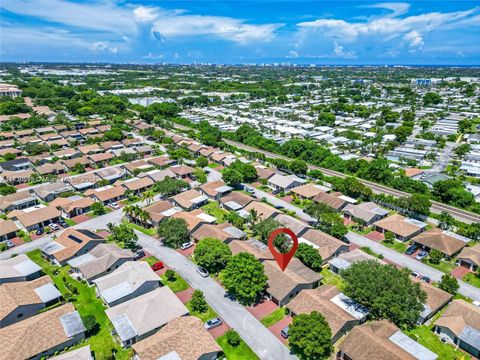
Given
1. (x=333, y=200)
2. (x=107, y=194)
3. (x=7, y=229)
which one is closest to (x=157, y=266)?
(x=7, y=229)

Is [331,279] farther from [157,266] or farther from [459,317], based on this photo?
[157,266]

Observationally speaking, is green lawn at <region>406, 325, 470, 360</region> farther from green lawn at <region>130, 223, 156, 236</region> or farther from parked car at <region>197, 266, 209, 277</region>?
green lawn at <region>130, 223, 156, 236</region>

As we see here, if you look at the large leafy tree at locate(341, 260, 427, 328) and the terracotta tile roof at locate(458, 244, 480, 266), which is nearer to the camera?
the large leafy tree at locate(341, 260, 427, 328)

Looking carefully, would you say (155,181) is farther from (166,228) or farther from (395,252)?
(395,252)

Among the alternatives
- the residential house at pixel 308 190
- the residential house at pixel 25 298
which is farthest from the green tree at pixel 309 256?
the residential house at pixel 25 298

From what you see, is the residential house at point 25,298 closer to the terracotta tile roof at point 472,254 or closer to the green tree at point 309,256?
the green tree at point 309,256

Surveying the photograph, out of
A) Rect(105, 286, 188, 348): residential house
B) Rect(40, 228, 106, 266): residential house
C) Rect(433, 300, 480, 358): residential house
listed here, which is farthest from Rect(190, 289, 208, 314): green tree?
Rect(433, 300, 480, 358): residential house
